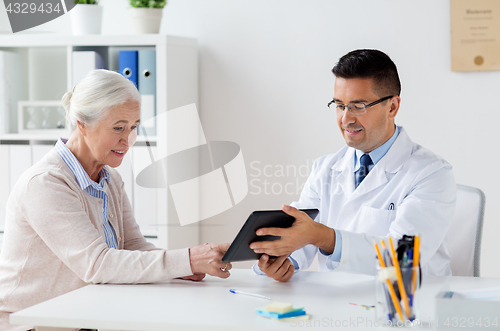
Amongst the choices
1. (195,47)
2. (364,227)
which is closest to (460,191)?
(364,227)

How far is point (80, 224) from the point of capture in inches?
56.8

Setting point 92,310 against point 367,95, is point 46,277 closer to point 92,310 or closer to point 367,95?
point 92,310

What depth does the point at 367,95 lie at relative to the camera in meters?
1.79

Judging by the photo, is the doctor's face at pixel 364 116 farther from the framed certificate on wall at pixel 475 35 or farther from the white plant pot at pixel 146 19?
the white plant pot at pixel 146 19

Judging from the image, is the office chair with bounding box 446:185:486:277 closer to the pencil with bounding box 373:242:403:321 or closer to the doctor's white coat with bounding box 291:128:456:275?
the doctor's white coat with bounding box 291:128:456:275

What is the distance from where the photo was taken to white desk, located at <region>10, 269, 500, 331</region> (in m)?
1.12

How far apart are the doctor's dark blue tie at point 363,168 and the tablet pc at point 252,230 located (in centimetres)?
51

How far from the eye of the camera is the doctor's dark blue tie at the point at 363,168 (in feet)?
6.13

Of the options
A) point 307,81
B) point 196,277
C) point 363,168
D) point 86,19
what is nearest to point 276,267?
point 196,277

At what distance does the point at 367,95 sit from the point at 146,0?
1.36m

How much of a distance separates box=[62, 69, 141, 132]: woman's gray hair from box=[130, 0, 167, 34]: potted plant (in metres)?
1.06

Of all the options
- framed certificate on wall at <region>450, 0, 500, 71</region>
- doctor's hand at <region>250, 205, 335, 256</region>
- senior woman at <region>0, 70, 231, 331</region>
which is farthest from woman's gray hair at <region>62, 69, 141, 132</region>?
framed certificate on wall at <region>450, 0, 500, 71</region>

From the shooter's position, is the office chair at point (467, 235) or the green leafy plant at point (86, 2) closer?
the office chair at point (467, 235)

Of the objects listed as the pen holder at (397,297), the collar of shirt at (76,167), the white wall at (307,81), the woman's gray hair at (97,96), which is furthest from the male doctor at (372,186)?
the white wall at (307,81)
